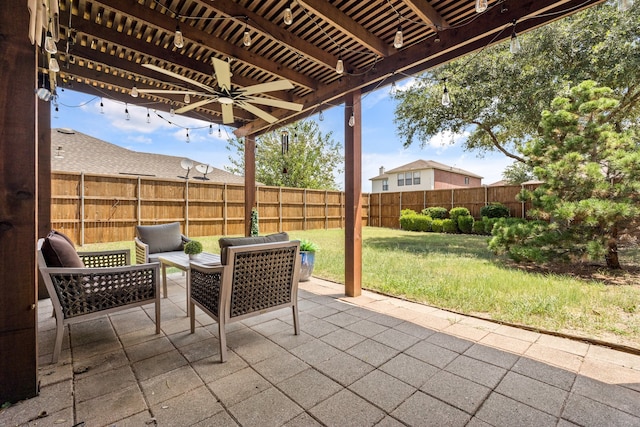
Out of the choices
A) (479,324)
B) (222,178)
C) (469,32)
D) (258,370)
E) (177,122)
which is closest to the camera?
(258,370)

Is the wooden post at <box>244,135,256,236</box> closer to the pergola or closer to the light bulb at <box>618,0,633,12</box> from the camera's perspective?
the pergola

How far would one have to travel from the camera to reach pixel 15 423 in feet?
4.59

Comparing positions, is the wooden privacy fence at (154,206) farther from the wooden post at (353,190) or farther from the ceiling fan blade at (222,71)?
the wooden post at (353,190)

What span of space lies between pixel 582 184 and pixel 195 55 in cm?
591

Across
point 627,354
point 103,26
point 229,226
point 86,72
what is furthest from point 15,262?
point 229,226

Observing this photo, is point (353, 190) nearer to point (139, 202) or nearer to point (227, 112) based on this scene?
point (227, 112)

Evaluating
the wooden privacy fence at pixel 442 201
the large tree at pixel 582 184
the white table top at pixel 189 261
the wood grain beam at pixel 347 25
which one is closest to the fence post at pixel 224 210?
the white table top at pixel 189 261

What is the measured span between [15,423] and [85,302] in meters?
0.83

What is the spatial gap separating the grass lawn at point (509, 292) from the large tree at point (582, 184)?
0.58 m

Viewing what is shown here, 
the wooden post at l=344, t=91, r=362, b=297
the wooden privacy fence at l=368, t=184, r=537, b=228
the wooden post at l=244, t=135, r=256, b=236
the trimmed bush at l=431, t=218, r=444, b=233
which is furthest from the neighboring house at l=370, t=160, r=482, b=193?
the wooden post at l=344, t=91, r=362, b=297

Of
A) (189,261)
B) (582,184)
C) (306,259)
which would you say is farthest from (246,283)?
(582,184)

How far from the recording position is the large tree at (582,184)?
421 centimetres

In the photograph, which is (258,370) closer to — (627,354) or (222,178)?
(627,354)

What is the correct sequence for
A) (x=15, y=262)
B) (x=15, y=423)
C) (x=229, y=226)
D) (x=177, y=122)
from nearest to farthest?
(x=15, y=423), (x=15, y=262), (x=177, y=122), (x=229, y=226)
